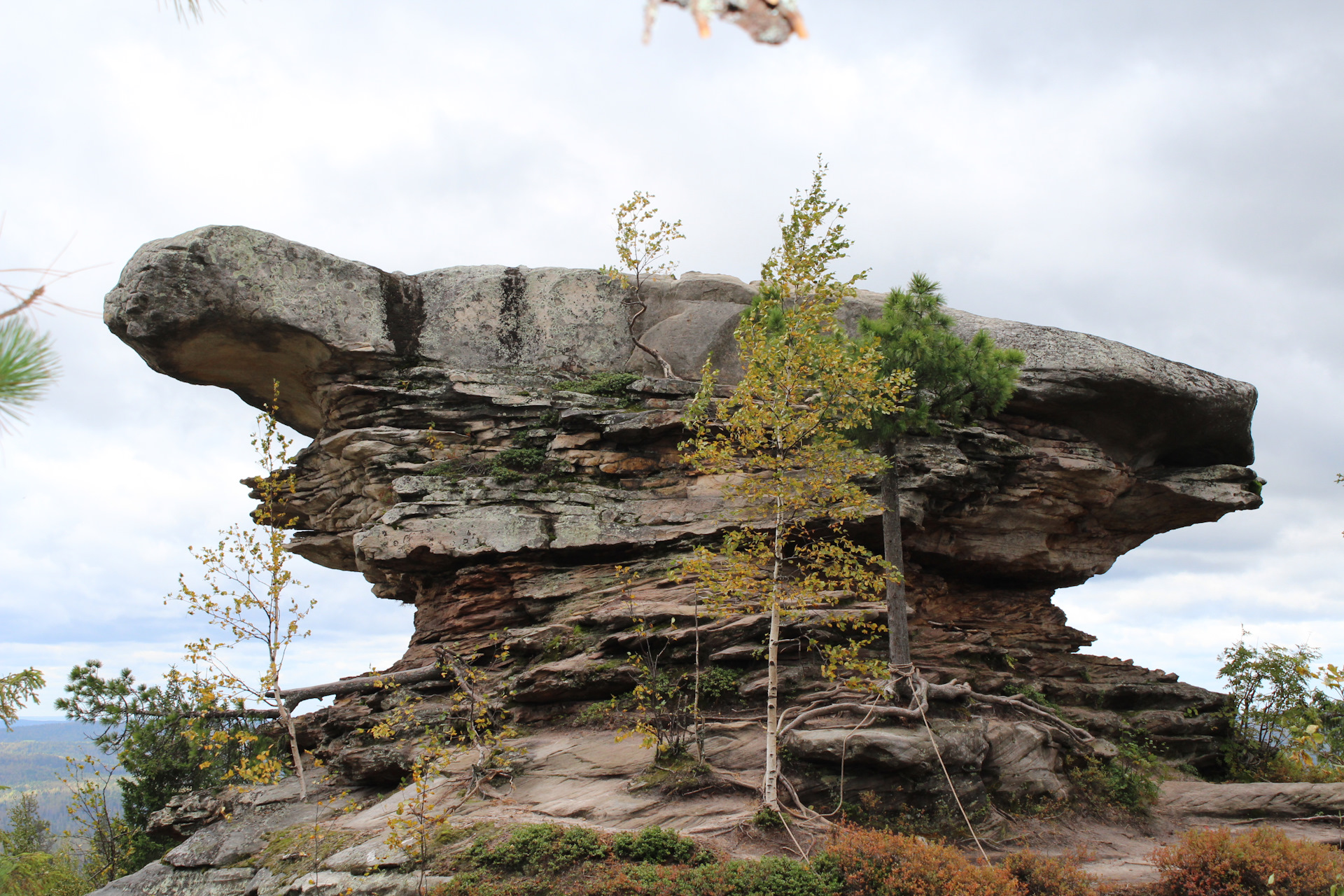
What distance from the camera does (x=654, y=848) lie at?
34.5 ft

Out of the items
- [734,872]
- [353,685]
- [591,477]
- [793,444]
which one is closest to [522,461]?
[591,477]

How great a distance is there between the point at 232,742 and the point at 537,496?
37.9 feet

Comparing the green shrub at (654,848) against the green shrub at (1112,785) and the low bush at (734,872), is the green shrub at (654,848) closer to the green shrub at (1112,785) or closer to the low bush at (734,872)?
the low bush at (734,872)

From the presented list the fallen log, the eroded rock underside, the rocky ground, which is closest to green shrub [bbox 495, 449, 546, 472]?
the eroded rock underside

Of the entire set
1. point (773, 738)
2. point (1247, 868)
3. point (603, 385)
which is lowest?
point (1247, 868)

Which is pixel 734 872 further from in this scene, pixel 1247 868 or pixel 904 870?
pixel 1247 868

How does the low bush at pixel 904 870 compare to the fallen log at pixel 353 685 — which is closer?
the low bush at pixel 904 870

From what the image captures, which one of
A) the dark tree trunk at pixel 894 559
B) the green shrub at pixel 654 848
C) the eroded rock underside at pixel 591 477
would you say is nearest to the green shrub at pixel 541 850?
the green shrub at pixel 654 848

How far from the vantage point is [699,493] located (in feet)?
58.1

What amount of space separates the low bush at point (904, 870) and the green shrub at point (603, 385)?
12500 mm

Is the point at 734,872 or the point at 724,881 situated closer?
the point at 724,881

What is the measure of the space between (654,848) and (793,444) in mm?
6454

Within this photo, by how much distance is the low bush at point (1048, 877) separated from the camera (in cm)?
944

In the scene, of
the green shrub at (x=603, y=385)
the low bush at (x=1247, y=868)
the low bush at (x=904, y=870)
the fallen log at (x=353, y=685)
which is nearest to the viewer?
the low bush at (x=904, y=870)
